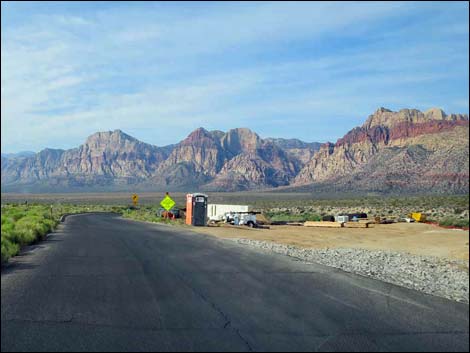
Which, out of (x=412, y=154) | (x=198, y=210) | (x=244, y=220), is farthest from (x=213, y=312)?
(x=244, y=220)

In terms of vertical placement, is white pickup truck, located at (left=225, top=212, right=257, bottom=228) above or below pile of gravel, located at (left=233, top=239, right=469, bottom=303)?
below

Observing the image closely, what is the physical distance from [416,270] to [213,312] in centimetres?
480

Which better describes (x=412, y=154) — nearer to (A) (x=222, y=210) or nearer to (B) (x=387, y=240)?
(B) (x=387, y=240)

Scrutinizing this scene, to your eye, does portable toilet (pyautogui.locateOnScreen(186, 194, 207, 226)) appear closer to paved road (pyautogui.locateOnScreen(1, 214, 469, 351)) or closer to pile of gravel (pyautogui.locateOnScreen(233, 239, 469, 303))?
pile of gravel (pyautogui.locateOnScreen(233, 239, 469, 303))

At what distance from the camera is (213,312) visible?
8.51 meters

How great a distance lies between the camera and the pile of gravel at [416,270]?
5.71 m

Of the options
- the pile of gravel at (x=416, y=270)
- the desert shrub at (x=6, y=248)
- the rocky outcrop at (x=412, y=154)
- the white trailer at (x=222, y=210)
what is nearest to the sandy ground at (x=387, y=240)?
the pile of gravel at (x=416, y=270)

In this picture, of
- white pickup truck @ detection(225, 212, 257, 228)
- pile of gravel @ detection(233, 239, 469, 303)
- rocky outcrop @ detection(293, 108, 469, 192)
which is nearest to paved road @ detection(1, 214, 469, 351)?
pile of gravel @ detection(233, 239, 469, 303)

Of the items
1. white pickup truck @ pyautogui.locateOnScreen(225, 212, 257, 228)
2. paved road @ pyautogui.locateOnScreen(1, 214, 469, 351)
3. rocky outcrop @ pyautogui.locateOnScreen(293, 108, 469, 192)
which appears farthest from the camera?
white pickup truck @ pyautogui.locateOnScreen(225, 212, 257, 228)

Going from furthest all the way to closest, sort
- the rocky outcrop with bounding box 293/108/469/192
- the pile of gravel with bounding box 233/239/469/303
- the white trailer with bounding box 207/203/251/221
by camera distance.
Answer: the white trailer with bounding box 207/203/251/221 < the rocky outcrop with bounding box 293/108/469/192 < the pile of gravel with bounding box 233/239/469/303

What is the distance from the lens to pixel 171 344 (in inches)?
261

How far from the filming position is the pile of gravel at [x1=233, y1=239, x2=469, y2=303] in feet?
18.7

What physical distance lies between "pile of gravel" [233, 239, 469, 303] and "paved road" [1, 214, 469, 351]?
0.29 metres

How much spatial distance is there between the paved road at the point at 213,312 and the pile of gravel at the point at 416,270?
11.5 inches
